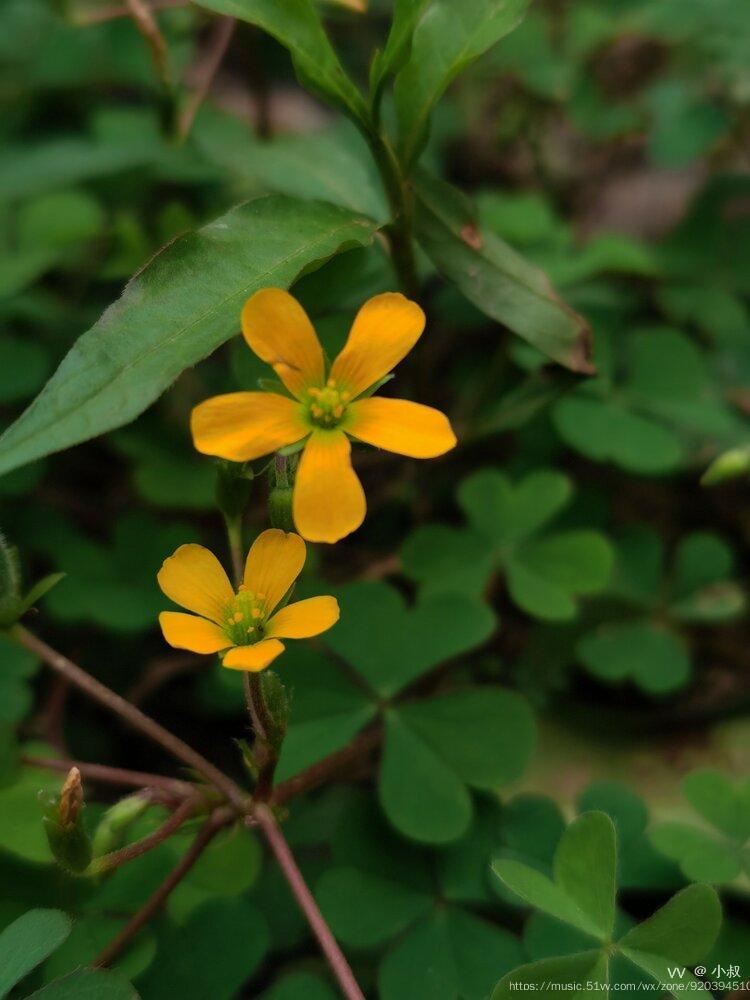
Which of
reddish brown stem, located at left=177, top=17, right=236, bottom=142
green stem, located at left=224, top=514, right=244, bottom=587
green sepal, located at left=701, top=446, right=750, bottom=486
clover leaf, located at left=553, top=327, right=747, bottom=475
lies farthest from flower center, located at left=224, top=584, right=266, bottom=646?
reddish brown stem, located at left=177, top=17, right=236, bottom=142

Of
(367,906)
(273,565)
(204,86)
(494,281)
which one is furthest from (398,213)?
(367,906)

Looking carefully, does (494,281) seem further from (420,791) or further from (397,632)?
(420,791)

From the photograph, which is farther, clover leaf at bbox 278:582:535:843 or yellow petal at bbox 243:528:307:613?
clover leaf at bbox 278:582:535:843

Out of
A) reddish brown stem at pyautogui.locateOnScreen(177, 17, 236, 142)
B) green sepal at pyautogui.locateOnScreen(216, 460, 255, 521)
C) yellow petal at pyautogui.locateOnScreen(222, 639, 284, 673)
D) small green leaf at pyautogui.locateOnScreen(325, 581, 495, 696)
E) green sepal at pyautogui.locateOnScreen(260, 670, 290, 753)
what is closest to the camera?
yellow petal at pyautogui.locateOnScreen(222, 639, 284, 673)

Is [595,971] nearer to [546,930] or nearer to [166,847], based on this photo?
[546,930]

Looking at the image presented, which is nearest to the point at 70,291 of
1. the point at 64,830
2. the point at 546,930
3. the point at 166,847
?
the point at 166,847

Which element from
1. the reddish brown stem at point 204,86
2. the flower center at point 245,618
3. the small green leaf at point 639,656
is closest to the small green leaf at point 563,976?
the flower center at point 245,618

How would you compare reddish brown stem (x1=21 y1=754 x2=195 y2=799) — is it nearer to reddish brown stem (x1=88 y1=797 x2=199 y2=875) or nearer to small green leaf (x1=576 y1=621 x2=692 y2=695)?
reddish brown stem (x1=88 y1=797 x2=199 y2=875)
